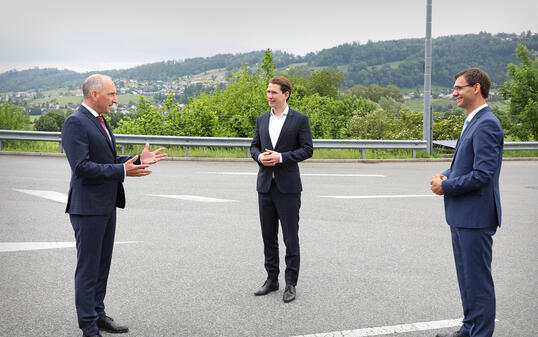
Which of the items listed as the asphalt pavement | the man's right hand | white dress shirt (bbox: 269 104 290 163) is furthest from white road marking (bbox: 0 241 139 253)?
the man's right hand

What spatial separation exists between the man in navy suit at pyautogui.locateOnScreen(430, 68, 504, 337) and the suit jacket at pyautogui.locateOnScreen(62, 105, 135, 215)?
249cm

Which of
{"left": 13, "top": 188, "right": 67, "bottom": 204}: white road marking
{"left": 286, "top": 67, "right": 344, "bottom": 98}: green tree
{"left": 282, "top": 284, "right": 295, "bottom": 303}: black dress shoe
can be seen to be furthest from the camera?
{"left": 286, "top": 67, "right": 344, "bottom": 98}: green tree

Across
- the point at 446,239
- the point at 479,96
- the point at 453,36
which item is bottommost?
the point at 446,239

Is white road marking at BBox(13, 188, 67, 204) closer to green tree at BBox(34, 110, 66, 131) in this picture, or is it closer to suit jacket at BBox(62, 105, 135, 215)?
suit jacket at BBox(62, 105, 135, 215)

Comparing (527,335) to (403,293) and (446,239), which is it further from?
(446,239)

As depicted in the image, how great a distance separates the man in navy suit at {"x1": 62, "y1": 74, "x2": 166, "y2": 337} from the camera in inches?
154

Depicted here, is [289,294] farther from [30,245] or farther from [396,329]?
[30,245]

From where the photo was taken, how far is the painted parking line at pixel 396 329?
4211mm

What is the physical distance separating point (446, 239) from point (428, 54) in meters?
12.0

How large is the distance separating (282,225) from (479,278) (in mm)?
2005

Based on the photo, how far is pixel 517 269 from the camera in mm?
6098

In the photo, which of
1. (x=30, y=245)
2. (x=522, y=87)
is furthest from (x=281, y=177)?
(x=522, y=87)

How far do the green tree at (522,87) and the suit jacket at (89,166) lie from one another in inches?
822

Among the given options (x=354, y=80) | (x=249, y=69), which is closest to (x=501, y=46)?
(x=354, y=80)
